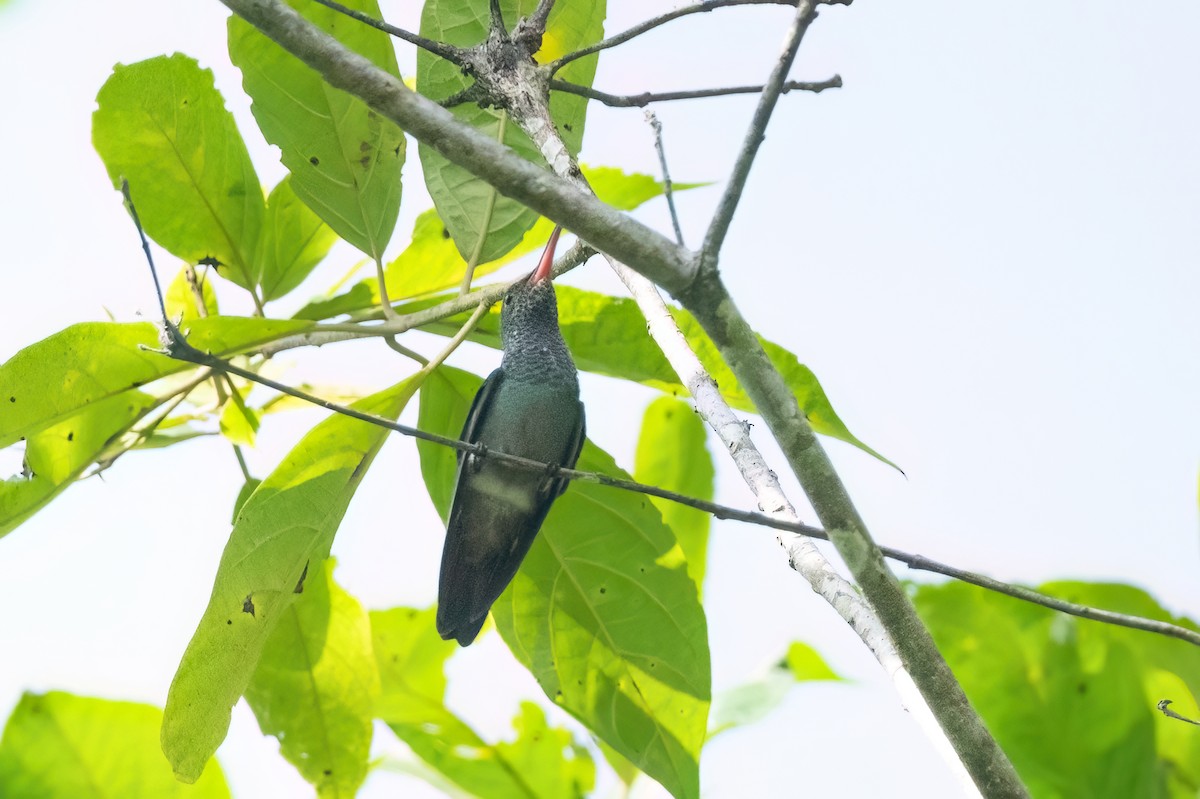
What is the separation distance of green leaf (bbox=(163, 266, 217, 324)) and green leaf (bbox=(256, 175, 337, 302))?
0.75 feet

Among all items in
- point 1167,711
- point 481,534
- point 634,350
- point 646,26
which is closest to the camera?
point 1167,711

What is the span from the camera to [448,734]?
319 centimetres

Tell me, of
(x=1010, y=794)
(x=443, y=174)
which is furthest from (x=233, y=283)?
(x=1010, y=794)

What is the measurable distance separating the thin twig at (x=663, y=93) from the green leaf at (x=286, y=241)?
0.88m

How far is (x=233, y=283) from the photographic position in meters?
3.00

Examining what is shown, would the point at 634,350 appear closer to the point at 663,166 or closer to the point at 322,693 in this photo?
the point at 663,166

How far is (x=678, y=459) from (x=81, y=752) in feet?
5.86

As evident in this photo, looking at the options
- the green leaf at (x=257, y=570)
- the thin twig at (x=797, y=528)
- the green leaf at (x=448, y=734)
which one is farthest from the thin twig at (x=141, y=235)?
the green leaf at (x=448, y=734)

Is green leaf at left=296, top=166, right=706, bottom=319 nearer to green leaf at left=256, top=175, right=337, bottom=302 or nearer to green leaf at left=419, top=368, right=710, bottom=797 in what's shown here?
green leaf at left=256, top=175, right=337, bottom=302

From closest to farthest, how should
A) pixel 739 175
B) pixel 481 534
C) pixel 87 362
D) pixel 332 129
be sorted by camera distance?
pixel 739 175, pixel 87 362, pixel 332 129, pixel 481 534

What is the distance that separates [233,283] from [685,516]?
1467 millimetres

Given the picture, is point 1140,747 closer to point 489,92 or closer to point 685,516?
point 685,516

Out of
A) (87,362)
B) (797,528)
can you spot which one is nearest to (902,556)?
(797,528)

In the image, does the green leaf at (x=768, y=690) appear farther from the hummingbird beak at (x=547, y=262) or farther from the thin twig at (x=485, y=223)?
the thin twig at (x=485, y=223)
